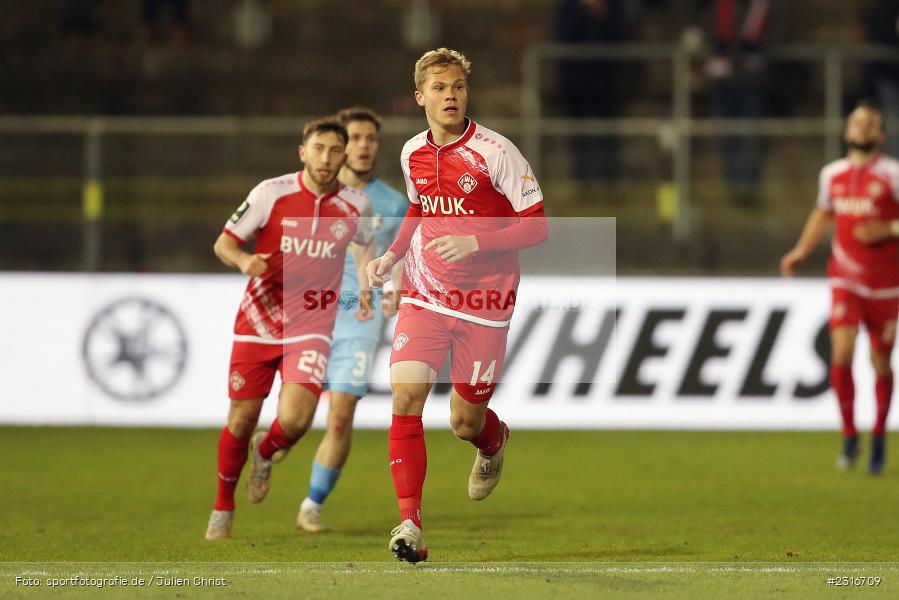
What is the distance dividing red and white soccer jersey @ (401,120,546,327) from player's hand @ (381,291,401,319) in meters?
1.01

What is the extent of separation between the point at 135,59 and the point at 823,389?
941cm

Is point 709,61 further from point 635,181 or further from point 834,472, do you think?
point 834,472

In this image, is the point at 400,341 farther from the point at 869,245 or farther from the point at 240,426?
the point at 869,245

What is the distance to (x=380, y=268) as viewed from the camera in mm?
6727

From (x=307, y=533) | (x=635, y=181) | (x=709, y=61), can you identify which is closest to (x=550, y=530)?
(x=307, y=533)

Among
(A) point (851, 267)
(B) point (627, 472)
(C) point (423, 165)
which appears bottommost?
(B) point (627, 472)

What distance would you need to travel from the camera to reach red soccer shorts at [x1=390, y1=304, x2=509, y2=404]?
681 cm

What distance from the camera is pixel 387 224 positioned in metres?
8.79

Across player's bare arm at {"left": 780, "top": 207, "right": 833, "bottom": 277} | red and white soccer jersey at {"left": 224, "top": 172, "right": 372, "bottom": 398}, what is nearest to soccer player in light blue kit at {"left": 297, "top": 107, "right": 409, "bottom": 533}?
red and white soccer jersey at {"left": 224, "top": 172, "right": 372, "bottom": 398}

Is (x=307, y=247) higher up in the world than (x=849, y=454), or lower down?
higher up

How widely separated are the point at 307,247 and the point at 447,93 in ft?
5.06

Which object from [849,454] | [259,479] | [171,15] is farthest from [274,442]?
[171,15]

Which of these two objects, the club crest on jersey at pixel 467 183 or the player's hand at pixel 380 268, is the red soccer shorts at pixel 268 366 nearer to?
the player's hand at pixel 380 268

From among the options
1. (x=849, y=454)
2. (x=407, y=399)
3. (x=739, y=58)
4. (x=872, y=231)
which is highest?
(x=739, y=58)
